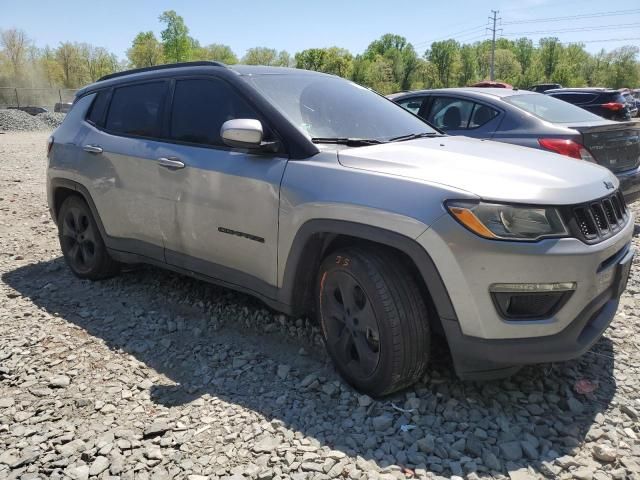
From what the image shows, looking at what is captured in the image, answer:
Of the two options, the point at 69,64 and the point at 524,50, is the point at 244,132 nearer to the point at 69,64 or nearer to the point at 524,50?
the point at 69,64

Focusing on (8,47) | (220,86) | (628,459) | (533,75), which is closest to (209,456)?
(628,459)

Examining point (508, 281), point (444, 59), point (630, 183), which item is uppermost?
point (444, 59)

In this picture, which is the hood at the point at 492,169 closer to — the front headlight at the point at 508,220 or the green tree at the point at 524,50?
the front headlight at the point at 508,220

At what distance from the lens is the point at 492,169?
8.76 feet

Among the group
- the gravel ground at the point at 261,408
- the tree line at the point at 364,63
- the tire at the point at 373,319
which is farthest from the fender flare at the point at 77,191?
the tree line at the point at 364,63

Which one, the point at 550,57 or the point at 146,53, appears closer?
the point at 146,53

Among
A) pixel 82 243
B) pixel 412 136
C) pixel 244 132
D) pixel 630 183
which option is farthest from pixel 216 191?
pixel 630 183

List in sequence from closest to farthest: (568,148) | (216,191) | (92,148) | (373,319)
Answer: (373,319), (216,191), (92,148), (568,148)

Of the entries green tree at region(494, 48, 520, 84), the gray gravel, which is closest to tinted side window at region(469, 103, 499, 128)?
the gray gravel

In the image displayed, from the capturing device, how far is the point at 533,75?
82.8 metres

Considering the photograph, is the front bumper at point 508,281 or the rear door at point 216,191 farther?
the rear door at point 216,191

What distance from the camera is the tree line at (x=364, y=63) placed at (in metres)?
74.4

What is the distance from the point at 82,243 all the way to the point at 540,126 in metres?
4.60

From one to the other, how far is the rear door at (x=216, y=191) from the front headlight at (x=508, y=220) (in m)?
1.12
